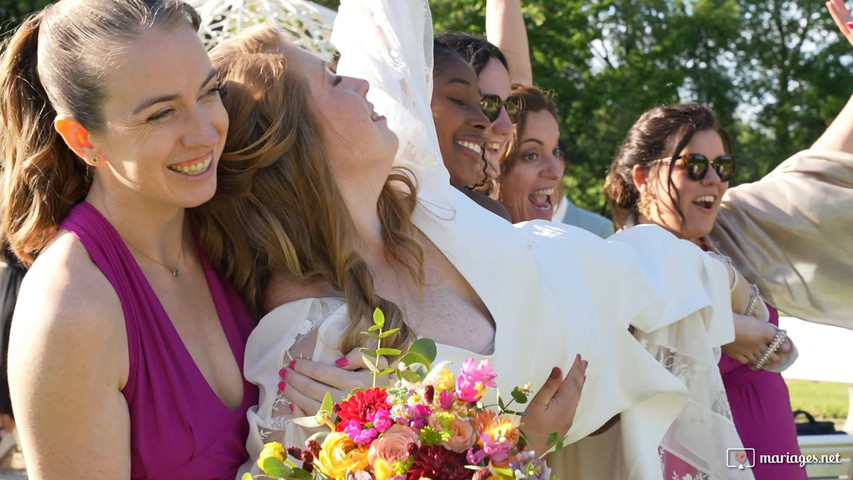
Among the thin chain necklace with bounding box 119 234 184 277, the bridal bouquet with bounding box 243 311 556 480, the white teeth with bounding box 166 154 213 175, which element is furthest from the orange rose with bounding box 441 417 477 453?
the thin chain necklace with bounding box 119 234 184 277

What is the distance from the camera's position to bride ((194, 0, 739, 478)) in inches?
98.4

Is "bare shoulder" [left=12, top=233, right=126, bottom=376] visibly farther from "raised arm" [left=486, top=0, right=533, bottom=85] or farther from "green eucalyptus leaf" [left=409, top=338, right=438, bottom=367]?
"raised arm" [left=486, top=0, right=533, bottom=85]

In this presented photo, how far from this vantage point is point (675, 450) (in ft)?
10.2

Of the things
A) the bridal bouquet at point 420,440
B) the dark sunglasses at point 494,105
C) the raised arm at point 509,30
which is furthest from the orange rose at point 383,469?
the raised arm at point 509,30

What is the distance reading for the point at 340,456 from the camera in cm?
176

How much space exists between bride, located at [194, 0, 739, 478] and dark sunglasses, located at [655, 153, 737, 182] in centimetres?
105

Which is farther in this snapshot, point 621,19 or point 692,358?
point 621,19

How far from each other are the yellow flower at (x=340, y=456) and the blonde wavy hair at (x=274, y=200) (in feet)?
2.59

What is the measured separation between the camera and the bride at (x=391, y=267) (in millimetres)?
2500

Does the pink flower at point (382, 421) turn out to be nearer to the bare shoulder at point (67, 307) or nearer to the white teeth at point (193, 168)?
the bare shoulder at point (67, 307)

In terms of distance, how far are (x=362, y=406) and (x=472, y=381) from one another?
198mm

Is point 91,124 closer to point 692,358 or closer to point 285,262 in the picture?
point 285,262

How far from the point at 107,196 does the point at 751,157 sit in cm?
2222

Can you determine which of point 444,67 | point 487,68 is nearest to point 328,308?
point 444,67
